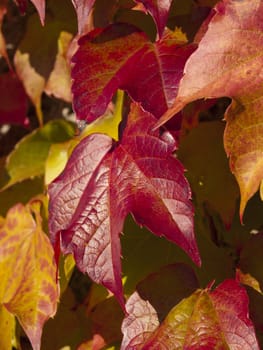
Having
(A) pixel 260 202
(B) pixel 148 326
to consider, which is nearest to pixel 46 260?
(B) pixel 148 326

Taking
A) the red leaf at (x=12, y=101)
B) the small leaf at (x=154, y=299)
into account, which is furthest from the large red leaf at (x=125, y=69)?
the red leaf at (x=12, y=101)

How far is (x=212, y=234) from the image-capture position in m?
1.15

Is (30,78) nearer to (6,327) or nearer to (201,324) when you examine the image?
(6,327)

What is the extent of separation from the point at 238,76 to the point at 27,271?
0.47m

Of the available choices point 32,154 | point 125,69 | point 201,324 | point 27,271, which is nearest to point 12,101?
point 32,154

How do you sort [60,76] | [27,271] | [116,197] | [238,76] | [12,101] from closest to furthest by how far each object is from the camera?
[238,76]
[116,197]
[27,271]
[60,76]
[12,101]

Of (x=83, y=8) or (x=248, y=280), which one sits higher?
(x=83, y=8)

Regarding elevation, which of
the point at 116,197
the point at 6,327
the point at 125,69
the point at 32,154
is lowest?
the point at 6,327

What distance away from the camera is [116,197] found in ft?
3.05

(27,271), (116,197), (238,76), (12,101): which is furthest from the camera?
(12,101)

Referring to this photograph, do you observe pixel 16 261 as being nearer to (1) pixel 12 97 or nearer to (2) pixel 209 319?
(2) pixel 209 319

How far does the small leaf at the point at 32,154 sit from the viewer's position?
1303 mm

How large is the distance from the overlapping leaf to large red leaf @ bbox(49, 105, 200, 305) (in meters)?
0.09

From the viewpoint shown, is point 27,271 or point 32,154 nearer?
point 27,271
